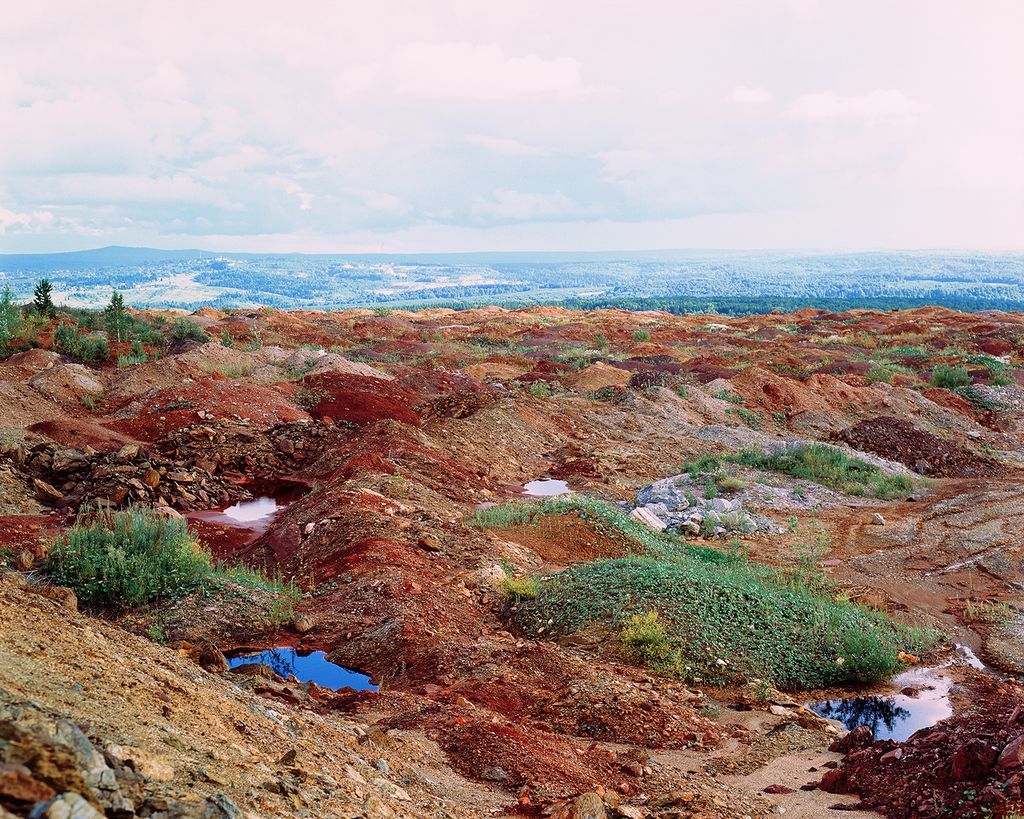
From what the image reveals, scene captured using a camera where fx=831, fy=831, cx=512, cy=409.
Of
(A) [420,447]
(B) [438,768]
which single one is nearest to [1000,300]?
(A) [420,447]

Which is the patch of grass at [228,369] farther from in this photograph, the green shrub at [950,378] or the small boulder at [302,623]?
the green shrub at [950,378]

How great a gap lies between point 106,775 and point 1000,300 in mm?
156013

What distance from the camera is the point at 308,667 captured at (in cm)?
700

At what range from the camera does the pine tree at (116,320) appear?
2534 centimetres

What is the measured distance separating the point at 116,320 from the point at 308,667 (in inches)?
913

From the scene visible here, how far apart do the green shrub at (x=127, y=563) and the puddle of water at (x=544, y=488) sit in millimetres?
7783

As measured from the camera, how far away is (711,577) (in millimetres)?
8773

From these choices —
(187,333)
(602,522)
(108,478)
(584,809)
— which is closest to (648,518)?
(602,522)

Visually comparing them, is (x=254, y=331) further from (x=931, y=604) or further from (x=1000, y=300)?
(x=1000, y=300)

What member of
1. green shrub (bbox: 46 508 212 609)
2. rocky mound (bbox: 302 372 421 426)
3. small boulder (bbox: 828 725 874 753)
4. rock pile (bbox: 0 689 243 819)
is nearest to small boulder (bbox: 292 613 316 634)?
green shrub (bbox: 46 508 212 609)

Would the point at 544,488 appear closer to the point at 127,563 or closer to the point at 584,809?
the point at 127,563

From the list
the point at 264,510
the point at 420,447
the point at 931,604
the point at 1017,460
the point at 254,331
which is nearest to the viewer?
the point at 931,604

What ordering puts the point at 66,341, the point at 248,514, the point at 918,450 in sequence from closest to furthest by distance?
the point at 248,514 → the point at 918,450 → the point at 66,341

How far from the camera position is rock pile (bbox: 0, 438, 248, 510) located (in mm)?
12023
